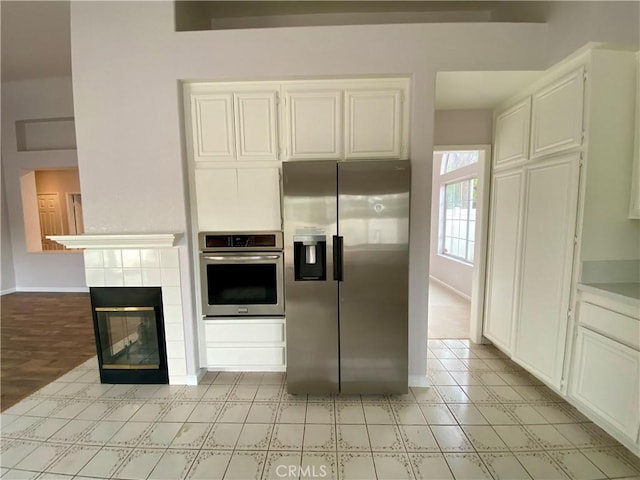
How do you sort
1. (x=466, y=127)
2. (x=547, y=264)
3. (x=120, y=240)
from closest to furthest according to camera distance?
(x=547, y=264) → (x=120, y=240) → (x=466, y=127)

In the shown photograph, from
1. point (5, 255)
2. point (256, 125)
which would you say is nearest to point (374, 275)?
point (256, 125)

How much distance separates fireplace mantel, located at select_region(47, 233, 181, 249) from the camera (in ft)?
7.36

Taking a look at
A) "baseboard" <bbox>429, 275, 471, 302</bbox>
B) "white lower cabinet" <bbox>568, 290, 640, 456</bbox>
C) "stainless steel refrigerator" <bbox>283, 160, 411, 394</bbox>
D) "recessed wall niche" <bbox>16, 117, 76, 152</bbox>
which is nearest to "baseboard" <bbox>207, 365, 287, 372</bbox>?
"stainless steel refrigerator" <bbox>283, 160, 411, 394</bbox>

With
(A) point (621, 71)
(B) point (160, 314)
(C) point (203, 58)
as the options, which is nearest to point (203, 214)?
(B) point (160, 314)

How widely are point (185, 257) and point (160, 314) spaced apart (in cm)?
55

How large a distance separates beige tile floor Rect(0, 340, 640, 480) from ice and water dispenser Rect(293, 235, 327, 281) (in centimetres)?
102

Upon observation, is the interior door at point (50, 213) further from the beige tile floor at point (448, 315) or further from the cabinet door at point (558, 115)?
the cabinet door at point (558, 115)

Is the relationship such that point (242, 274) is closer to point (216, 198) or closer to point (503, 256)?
point (216, 198)

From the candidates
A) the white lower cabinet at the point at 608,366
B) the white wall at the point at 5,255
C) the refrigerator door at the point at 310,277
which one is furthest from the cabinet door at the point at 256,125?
the white wall at the point at 5,255

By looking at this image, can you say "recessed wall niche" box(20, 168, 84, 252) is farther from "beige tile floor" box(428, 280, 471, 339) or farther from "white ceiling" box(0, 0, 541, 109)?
"beige tile floor" box(428, 280, 471, 339)

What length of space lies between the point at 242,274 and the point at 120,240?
1009mm

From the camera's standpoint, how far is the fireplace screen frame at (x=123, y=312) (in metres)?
2.41

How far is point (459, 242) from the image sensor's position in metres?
5.50

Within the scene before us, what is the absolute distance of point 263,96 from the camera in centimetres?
230
